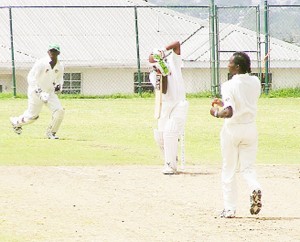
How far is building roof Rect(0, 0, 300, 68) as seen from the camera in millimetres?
51844

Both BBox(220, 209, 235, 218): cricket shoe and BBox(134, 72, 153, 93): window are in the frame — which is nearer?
BBox(220, 209, 235, 218): cricket shoe

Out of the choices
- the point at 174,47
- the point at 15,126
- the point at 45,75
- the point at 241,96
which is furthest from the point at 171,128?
the point at 15,126

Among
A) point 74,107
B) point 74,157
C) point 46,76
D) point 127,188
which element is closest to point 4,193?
point 127,188

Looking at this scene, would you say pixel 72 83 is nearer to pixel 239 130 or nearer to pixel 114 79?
pixel 114 79

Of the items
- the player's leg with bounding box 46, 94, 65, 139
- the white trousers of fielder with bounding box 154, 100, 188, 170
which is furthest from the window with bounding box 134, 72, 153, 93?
the white trousers of fielder with bounding box 154, 100, 188, 170

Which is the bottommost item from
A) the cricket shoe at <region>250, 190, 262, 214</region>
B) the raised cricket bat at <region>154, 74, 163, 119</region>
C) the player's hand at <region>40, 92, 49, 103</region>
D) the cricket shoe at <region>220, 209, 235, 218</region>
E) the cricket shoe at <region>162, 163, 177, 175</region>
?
the cricket shoe at <region>162, 163, 177, 175</region>

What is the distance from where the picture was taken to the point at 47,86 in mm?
24047

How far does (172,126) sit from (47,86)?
6443 millimetres

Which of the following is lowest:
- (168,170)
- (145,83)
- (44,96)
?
(145,83)

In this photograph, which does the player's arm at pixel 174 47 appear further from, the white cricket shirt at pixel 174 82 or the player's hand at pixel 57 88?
the player's hand at pixel 57 88

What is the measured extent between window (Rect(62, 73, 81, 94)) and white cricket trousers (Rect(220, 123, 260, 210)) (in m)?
35.1

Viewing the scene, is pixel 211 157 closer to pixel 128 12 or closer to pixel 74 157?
pixel 74 157

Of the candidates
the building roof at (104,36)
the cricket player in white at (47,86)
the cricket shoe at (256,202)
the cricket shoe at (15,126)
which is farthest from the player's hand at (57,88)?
the building roof at (104,36)

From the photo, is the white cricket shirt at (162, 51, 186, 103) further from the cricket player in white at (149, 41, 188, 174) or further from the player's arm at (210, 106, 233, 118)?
the player's arm at (210, 106, 233, 118)
